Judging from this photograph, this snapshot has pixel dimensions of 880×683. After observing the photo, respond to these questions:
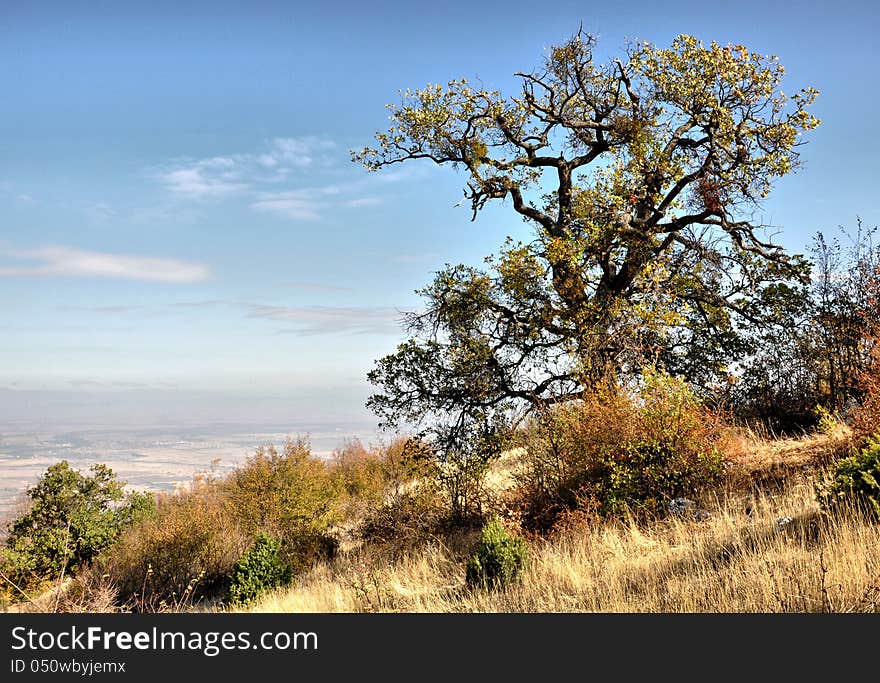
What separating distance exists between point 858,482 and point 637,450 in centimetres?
384

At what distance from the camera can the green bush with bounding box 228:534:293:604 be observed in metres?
19.7

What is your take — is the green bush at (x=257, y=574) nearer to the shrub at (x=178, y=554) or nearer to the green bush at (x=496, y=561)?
the shrub at (x=178, y=554)

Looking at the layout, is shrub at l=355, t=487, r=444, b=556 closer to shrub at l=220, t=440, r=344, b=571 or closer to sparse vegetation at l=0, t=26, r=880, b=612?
sparse vegetation at l=0, t=26, r=880, b=612

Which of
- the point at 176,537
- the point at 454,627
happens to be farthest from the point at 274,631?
the point at 176,537

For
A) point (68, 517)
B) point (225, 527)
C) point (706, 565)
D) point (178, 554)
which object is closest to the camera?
point (706, 565)

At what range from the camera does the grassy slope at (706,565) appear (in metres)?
6.74

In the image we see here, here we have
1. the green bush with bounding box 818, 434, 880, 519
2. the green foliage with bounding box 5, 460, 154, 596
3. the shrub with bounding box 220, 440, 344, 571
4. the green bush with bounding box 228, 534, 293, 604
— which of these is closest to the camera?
the green bush with bounding box 818, 434, 880, 519

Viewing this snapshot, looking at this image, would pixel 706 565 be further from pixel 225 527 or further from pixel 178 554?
pixel 178 554

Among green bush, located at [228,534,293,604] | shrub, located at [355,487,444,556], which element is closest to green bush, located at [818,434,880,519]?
shrub, located at [355,487,444,556]

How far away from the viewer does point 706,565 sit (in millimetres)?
8086

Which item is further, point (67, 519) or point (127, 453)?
point (127, 453)

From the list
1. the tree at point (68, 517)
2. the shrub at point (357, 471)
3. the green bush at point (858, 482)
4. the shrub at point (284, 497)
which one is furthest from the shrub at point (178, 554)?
the green bush at point (858, 482)

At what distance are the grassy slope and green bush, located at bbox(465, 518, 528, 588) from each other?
23cm

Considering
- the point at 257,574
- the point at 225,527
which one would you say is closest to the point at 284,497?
the point at 225,527
